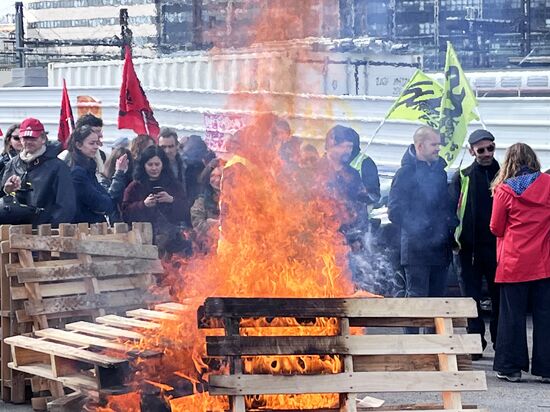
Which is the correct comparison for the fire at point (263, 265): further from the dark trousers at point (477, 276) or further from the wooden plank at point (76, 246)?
the dark trousers at point (477, 276)

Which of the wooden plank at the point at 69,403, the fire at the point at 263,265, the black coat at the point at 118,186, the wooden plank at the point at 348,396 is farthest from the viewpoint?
the black coat at the point at 118,186

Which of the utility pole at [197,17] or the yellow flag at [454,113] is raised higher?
the utility pole at [197,17]

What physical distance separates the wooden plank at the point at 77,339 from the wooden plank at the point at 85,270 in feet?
1.33

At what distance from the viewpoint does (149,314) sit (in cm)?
733

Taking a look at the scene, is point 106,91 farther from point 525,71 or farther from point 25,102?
point 525,71

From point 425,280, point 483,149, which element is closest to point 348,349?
point 425,280

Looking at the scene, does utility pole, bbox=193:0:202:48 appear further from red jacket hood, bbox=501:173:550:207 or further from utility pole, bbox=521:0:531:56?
utility pole, bbox=521:0:531:56

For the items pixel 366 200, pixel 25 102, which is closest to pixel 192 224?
pixel 366 200

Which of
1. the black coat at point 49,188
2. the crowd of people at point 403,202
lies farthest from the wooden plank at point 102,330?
the black coat at point 49,188

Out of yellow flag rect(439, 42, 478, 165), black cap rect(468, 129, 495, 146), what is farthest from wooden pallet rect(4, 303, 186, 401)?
yellow flag rect(439, 42, 478, 165)

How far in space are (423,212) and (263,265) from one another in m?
3.37

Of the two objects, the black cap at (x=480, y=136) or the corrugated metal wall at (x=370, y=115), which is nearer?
the black cap at (x=480, y=136)

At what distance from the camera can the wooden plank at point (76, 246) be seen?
774 centimetres

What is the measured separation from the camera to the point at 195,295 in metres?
6.73
